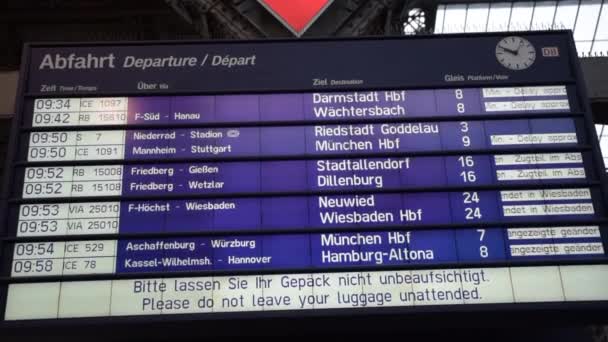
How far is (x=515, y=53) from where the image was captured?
300 inches

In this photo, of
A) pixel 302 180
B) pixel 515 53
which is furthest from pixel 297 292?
pixel 515 53

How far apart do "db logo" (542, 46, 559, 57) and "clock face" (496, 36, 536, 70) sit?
0.14 m

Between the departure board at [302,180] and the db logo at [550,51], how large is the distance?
22mm

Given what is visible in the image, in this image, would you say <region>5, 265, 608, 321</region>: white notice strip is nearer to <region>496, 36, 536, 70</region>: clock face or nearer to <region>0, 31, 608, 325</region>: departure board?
<region>0, 31, 608, 325</region>: departure board

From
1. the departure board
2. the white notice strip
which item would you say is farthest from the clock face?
the white notice strip

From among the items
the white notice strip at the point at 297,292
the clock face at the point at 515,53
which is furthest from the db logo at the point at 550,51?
the white notice strip at the point at 297,292

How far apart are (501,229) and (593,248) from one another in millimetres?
980

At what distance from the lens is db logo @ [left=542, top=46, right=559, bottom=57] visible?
301 inches

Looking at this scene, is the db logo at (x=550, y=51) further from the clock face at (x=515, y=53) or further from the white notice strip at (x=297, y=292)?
the white notice strip at (x=297, y=292)

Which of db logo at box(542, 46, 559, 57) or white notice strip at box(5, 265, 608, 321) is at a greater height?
db logo at box(542, 46, 559, 57)

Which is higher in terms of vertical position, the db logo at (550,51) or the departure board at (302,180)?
the db logo at (550,51)

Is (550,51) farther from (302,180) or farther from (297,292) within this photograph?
(297,292)

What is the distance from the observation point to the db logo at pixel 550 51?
301 inches

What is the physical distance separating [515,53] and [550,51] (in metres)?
0.45
